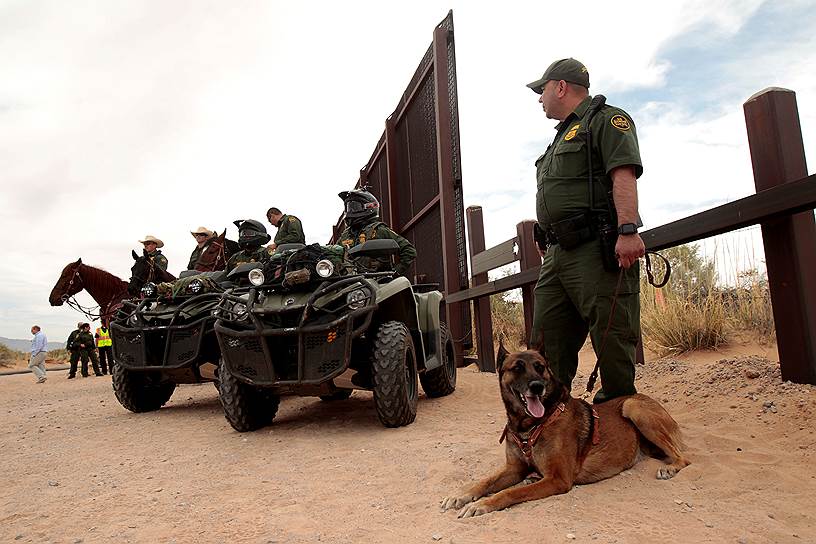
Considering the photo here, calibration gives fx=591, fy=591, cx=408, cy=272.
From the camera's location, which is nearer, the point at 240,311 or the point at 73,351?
the point at 240,311

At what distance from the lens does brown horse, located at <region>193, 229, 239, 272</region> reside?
31.1 ft

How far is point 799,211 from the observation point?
9.95ft

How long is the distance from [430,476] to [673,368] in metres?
2.87

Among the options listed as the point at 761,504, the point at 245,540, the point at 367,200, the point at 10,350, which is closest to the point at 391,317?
the point at 367,200

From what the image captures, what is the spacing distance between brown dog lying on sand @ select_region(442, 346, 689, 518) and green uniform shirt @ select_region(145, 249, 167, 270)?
7.75 metres

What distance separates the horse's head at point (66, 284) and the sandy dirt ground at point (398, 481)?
319 inches

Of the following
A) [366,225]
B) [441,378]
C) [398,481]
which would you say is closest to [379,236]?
[366,225]

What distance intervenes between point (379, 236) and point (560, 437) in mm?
3508

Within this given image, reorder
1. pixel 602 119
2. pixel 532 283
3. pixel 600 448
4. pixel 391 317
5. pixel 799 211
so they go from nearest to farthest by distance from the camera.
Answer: pixel 600 448
pixel 799 211
pixel 602 119
pixel 391 317
pixel 532 283

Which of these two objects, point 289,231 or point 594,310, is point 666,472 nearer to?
point 594,310

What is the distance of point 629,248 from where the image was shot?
2.95m

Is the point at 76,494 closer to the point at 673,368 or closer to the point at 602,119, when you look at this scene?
the point at 602,119

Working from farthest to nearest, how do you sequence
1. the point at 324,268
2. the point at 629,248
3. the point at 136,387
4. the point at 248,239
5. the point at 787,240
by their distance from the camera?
the point at 248,239 < the point at 136,387 < the point at 324,268 < the point at 787,240 < the point at 629,248

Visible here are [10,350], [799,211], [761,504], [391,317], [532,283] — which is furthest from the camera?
[10,350]
